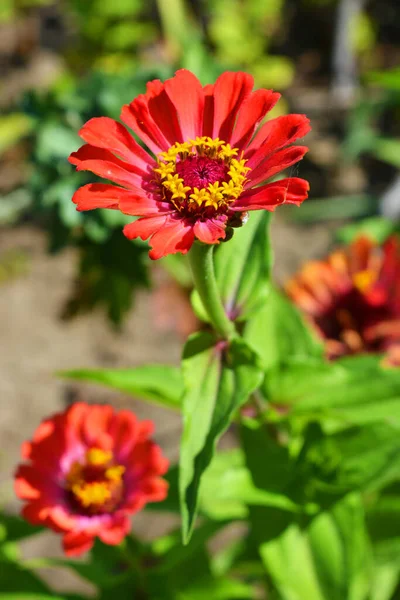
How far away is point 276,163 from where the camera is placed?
21.6 inches

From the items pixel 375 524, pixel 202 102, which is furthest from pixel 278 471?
pixel 202 102

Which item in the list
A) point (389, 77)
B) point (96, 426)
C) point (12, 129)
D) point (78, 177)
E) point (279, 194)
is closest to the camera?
point (279, 194)

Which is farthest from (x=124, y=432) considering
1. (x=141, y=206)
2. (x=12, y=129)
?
(x=12, y=129)

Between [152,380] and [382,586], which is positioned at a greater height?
[152,380]

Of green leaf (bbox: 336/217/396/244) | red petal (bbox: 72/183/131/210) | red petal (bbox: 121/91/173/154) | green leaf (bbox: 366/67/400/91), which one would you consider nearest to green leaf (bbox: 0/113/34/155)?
green leaf (bbox: 336/217/396/244)

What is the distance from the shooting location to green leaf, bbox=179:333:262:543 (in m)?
0.60

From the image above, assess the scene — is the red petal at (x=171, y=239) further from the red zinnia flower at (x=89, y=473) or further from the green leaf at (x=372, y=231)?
the green leaf at (x=372, y=231)

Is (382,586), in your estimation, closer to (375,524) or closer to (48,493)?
(375,524)

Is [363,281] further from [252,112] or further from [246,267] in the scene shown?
[252,112]

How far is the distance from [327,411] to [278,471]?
0.11 m

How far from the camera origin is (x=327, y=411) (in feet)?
2.64

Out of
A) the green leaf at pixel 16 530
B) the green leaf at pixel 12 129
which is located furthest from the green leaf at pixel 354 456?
the green leaf at pixel 12 129

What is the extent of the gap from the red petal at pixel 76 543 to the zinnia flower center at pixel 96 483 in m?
0.05

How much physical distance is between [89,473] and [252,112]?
49 centimetres
